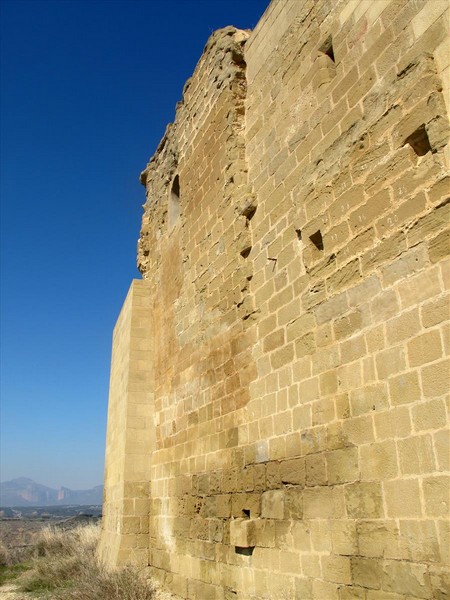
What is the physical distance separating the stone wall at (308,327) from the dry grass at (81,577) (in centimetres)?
44

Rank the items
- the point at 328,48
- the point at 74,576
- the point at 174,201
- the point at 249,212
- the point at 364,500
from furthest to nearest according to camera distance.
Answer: the point at 174,201, the point at 74,576, the point at 249,212, the point at 328,48, the point at 364,500

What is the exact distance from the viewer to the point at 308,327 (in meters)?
4.74

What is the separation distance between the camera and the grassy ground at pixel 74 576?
249 inches

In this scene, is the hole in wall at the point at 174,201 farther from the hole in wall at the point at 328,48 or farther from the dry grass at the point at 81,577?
the dry grass at the point at 81,577

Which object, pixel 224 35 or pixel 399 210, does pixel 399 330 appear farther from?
pixel 224 35

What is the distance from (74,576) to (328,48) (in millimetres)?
7805

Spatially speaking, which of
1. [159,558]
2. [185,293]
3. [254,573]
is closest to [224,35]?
[185,293]

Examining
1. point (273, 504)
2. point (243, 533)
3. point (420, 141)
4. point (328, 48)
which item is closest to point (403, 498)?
point (273, 504)

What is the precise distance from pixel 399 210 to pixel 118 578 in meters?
5.31

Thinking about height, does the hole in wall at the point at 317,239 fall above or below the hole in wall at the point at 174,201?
below

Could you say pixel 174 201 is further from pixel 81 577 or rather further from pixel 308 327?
pixel 81 577

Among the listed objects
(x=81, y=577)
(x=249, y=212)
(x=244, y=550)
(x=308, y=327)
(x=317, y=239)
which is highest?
(x=249, y=212)

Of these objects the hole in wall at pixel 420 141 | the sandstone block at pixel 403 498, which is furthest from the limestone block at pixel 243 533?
the hole in wall at pixel 420 141

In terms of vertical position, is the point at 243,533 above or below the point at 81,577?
above
